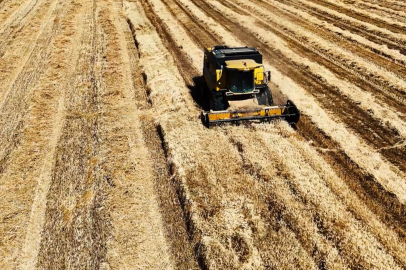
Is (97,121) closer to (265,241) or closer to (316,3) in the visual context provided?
(265,241)

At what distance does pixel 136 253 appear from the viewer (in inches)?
273

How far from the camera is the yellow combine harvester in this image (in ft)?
34.9

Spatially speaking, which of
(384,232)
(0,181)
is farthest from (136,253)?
(384,232)

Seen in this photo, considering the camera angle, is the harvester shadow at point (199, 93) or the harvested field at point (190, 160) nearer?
the harvested field at point (190, 160)

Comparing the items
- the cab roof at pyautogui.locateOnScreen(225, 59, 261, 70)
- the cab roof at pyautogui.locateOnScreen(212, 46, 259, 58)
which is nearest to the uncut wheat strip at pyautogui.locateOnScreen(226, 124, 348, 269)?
the cab roof at pyautogui.locateOnScreen(225, 59, 261, 70)

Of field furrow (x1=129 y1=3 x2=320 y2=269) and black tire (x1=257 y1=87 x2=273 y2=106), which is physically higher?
black tire (x1=257 y1=87 x2=273 y2=106)

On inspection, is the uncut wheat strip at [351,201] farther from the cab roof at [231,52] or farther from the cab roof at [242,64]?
the cab roof at [231,52]

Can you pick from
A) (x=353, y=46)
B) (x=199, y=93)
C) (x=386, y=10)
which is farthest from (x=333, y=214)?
(x=386, y=10)

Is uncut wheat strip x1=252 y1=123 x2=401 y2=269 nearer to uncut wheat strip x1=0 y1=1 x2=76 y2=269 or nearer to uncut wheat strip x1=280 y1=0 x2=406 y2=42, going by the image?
uncut wheat strip x1=0 y1=1 x2=76 y2=269

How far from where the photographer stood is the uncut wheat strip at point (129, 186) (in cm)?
695

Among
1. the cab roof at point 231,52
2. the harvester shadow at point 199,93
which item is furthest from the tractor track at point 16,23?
the cab roof at point 231,52

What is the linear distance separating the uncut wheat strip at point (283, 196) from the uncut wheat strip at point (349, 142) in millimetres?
1849

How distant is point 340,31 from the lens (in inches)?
767

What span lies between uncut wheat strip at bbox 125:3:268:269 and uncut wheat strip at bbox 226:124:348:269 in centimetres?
50
